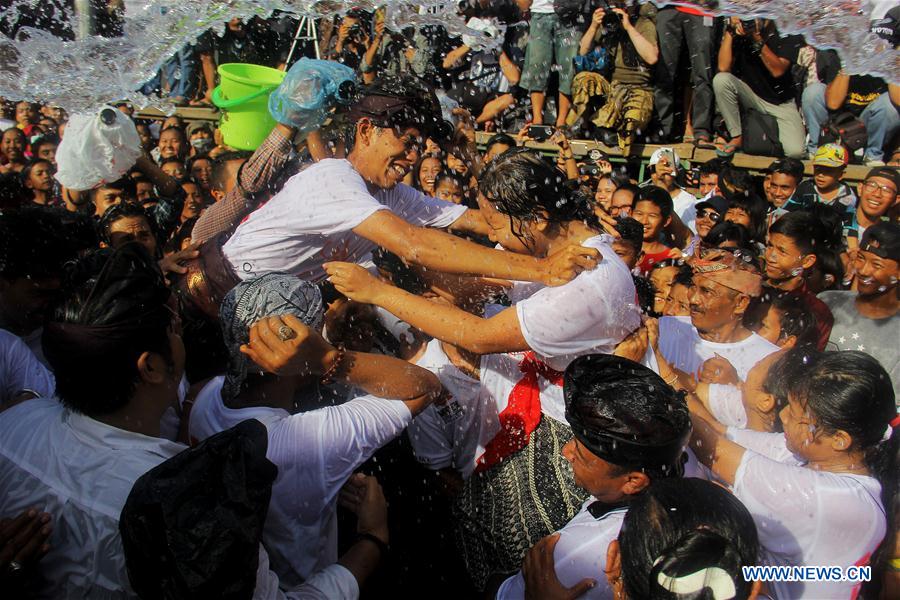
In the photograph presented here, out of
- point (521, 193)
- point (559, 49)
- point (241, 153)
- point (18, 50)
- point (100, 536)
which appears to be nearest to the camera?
point (100, 536)

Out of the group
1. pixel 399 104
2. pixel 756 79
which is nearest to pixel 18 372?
pixel 399 104

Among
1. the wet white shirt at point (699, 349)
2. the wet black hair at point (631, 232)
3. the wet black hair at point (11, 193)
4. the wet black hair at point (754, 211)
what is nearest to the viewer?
the wet white shirt at point (699, 349)

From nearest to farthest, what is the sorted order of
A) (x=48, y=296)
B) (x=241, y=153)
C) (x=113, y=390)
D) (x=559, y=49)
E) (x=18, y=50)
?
(x=113, y=390), (x=48, y=296), (x=241, y=153), (x=18, y=50), (x=559, y=49)

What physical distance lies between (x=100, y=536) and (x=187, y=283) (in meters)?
1.85

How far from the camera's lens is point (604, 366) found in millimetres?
2010

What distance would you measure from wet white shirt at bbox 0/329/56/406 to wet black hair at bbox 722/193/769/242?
15.9ft

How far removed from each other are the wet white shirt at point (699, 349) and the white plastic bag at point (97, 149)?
3.98 m

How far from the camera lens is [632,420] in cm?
187

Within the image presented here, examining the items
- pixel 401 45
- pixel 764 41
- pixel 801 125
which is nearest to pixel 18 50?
pixel 401 45

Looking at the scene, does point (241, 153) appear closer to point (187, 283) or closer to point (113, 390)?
point (187, 283)

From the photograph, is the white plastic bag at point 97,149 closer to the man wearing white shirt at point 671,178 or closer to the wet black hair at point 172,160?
the wet black hair at point 172,160

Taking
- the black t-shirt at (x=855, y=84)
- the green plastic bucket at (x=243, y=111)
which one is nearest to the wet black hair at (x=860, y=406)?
the green plastic bucket at (x=243, y=111)

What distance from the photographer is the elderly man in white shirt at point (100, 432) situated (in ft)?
5.36

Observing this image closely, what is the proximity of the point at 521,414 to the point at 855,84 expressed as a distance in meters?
6.35
